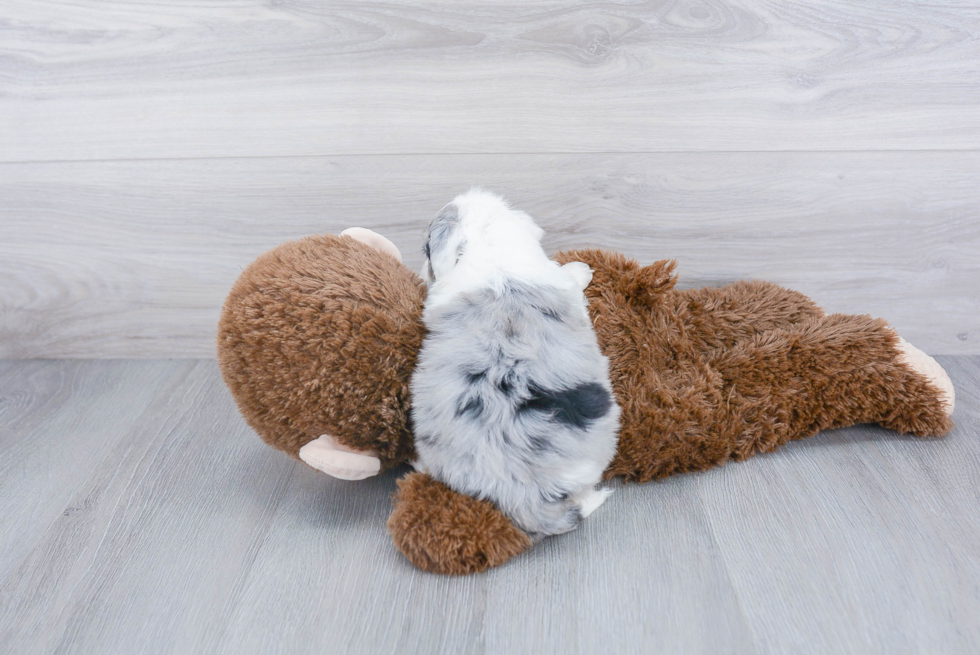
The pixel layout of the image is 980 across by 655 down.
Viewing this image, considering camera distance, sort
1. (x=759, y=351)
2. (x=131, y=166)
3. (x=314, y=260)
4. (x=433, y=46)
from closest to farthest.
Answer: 1. (x=314, y=260)
2. (x=759, y=351)
3. (x=433, y=46)
4. (x=131, y=166)

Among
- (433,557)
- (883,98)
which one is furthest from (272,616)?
(883,98)

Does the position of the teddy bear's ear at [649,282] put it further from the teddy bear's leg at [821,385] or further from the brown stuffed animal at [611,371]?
the teddy bear's leg at [821,385]

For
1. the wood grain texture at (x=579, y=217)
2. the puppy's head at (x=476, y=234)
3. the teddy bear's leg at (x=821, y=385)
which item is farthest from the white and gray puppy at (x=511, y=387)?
the wood grain texture at (x=579, y=217)

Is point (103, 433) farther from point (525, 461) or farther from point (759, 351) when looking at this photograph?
point (759, 351)

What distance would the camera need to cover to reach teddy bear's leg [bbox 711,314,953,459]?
3.18 ft

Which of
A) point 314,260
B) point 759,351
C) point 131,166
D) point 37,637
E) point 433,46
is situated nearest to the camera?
point 37,637

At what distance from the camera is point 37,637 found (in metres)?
0.75

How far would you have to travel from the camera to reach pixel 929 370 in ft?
3.29

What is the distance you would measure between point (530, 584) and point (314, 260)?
0.47 meters

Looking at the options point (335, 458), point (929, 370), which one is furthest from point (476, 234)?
point (929, 370)

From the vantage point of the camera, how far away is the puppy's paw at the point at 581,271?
3.21 feet

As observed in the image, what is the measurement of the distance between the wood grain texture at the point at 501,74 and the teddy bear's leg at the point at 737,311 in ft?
0.79

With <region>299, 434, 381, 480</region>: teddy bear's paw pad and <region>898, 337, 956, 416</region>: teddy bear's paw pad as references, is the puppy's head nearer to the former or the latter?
<region>299, 434, 381, 480</region>: teddy bear's paw pad

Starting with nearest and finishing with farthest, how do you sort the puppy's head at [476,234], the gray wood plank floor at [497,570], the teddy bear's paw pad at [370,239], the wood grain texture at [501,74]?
the gray wood plank floor at [497,570] < the puppy's head at [476,234] < the teddy bear's paw pad at [370,239] < the wood grain texture at [501,74]
